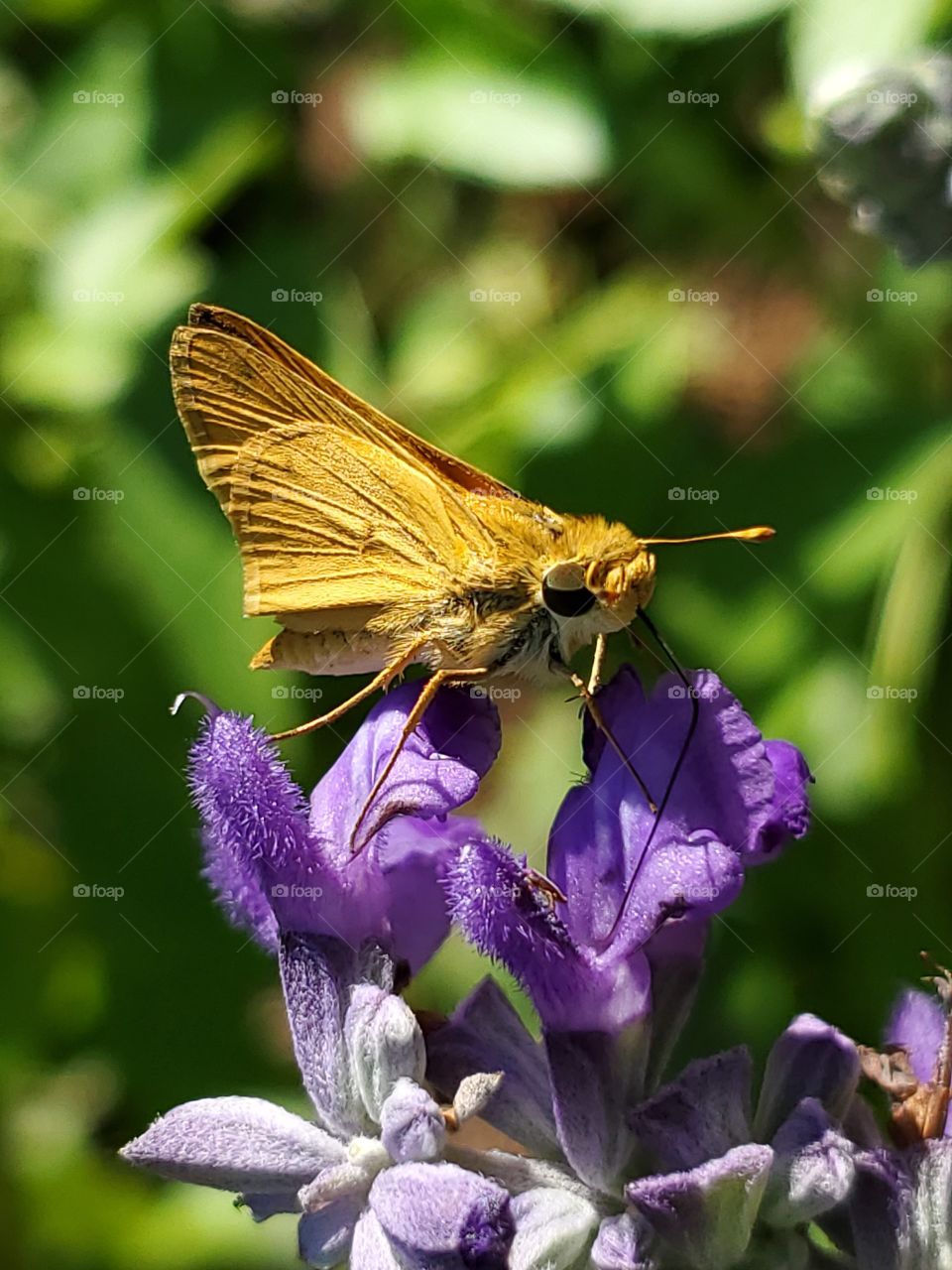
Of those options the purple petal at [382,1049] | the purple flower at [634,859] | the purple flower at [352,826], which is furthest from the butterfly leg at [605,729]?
the purple petal at [382,1049]

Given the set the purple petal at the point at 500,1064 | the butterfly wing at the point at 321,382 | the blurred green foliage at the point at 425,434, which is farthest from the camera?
the blurred green foliage at the point at 425,434

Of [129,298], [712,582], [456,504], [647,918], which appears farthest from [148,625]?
[647,918]

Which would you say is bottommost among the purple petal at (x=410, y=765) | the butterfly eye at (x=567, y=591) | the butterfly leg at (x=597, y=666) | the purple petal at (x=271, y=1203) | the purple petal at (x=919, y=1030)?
the purple petal at (x=271, y=1203)

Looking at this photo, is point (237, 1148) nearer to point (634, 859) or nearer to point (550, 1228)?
point (550, 1228)

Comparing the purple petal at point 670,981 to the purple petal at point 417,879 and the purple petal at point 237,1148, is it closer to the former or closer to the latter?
the purple petal at point 417,879

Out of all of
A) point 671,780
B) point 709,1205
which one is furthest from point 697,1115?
point 671,780

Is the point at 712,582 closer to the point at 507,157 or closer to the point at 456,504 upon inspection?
the point at 507,157
